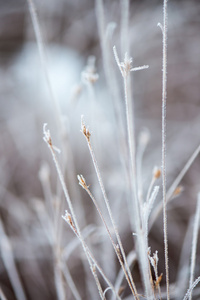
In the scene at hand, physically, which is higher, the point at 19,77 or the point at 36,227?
the point at 19,77

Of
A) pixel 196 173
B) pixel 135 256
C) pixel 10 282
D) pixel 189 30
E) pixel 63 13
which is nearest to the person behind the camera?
pixel 135 256

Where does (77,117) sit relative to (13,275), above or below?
above

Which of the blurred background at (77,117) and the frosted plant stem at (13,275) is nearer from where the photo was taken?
the frosted plant stem at (13,275)

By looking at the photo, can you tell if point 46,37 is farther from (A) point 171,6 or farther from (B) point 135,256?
(B) point 135,256

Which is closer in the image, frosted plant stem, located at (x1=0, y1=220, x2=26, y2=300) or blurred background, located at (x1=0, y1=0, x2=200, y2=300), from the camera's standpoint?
frosted plant stem, located at (x1=0, y1=220, x2=26, y2=300)

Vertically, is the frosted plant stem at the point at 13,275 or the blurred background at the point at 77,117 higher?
the blurred background at the point at 77,117

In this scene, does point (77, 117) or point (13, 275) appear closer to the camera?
point (13, 275)

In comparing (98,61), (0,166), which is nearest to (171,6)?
(98,61)

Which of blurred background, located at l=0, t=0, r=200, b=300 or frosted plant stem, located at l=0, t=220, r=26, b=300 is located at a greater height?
blurred background, located at l=0, t=0, r=200, b=300
